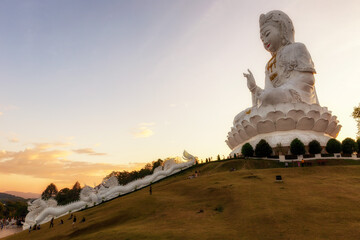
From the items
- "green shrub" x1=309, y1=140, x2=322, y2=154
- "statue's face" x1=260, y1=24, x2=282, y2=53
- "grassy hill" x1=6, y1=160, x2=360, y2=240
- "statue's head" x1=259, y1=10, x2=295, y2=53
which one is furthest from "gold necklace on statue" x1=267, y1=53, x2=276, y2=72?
"grassy hill" x1=6, y1=160, x2=360, y2=240

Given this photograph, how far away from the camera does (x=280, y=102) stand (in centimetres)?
2959

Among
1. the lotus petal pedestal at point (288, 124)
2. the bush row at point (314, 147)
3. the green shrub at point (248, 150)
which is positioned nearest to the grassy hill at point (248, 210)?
the bush row at point (314, 147)

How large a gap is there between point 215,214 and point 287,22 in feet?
100

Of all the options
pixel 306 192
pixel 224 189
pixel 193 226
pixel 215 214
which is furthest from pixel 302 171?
pixel 193 226

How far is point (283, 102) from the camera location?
29.5 m

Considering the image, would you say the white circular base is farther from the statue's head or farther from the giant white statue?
the statue's head

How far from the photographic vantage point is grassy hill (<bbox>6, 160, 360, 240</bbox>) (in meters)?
9.77

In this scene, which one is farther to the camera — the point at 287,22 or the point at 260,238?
the point at 287,22

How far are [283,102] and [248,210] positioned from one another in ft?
65.9

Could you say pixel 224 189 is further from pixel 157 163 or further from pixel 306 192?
pixel 157 163

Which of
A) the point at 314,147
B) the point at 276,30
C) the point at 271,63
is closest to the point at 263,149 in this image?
the point at 314,147

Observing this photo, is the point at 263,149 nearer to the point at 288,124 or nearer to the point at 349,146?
the point at 288,124

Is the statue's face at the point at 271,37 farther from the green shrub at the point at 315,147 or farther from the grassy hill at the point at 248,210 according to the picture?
the grassy hill at the point at 248,210

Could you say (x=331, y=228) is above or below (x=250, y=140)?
below
